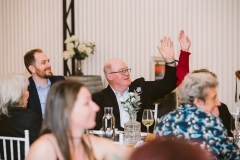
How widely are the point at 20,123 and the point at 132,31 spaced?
3.90 meters

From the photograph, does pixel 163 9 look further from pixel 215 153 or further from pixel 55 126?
pixel 55 126

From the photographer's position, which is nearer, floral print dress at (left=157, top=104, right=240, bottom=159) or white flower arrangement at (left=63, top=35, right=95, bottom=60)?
floral print dress at (left=157, top=104, right=240, bottom=159)

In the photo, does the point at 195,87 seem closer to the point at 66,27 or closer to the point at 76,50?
the point at 76,50

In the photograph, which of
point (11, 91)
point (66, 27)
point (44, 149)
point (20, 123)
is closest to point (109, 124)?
point (20, 123)

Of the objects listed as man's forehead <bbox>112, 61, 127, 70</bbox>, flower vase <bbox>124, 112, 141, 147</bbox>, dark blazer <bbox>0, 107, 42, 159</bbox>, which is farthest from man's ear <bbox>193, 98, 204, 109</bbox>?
man's forehead <bbox>112, 61, 127, 70</bbox>

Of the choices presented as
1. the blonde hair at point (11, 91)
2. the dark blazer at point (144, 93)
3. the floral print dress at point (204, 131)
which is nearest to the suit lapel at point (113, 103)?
the dark blazer at point (144, 93)

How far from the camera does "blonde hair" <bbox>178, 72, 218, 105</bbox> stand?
2.82 meters

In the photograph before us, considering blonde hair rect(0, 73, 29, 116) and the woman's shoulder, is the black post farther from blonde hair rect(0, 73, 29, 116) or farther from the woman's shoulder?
the woman's shoulder

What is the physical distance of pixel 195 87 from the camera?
284cm

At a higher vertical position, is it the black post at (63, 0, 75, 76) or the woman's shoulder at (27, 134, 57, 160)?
the black post at (63, 0, 75, 76)

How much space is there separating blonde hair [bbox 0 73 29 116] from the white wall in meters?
3.45

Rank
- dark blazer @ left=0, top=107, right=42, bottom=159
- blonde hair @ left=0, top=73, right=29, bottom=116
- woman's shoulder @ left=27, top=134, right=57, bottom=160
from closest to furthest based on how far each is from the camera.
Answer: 1. woman's shoulder @ left=27, top=134, right=57, bottom=160
2. dark blazer @ left=0, top=107, right=42, bottom=159
3. blonde hair @ left=0, top=73, right=29, bottom=116

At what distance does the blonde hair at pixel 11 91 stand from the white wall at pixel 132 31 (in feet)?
11.3

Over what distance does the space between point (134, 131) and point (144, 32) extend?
11.7 ft
